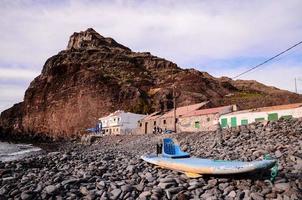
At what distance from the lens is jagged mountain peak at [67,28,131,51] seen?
165 meters

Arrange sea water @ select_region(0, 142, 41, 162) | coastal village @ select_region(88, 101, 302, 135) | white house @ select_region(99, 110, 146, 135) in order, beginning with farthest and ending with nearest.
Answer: white house @ select_region(99, 110, 146, 135) → sea water @ select_region(0, 142, 41, 162) → coastal village @ select_region(88, 101, 302, 135)

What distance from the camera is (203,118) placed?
48.0 metres

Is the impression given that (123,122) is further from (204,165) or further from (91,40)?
(91,40)

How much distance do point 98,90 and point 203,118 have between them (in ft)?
216

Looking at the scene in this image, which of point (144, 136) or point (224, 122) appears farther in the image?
point (144, 136)

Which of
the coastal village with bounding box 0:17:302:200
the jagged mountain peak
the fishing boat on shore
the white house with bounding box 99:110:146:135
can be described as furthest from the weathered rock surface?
the jagged mountain peak

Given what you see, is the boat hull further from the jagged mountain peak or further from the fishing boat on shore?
the jagged mountain peak

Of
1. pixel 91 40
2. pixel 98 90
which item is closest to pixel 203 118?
pixel 98 90

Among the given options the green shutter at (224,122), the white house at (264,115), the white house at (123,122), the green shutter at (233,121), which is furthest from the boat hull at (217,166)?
the white house at (123,122)

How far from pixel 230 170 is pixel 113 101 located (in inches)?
3644

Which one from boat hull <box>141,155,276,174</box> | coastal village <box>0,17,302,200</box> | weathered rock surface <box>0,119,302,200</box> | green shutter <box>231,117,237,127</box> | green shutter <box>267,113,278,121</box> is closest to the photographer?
weathered rock surface <box>0,119,302,200</box>

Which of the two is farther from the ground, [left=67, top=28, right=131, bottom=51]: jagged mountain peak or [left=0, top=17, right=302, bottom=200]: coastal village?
[left=67, top=28, right=131, bottom=51]: jagged mountain peak

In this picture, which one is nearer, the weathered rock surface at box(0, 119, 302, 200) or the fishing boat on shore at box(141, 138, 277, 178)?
the weathered rock surface at box(0, 119, 302, 200)

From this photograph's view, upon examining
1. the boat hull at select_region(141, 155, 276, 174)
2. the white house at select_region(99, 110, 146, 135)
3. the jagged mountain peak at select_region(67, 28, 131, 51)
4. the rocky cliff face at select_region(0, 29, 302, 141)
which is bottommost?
the boat hull at select_region(141, 155, 276, 174)
